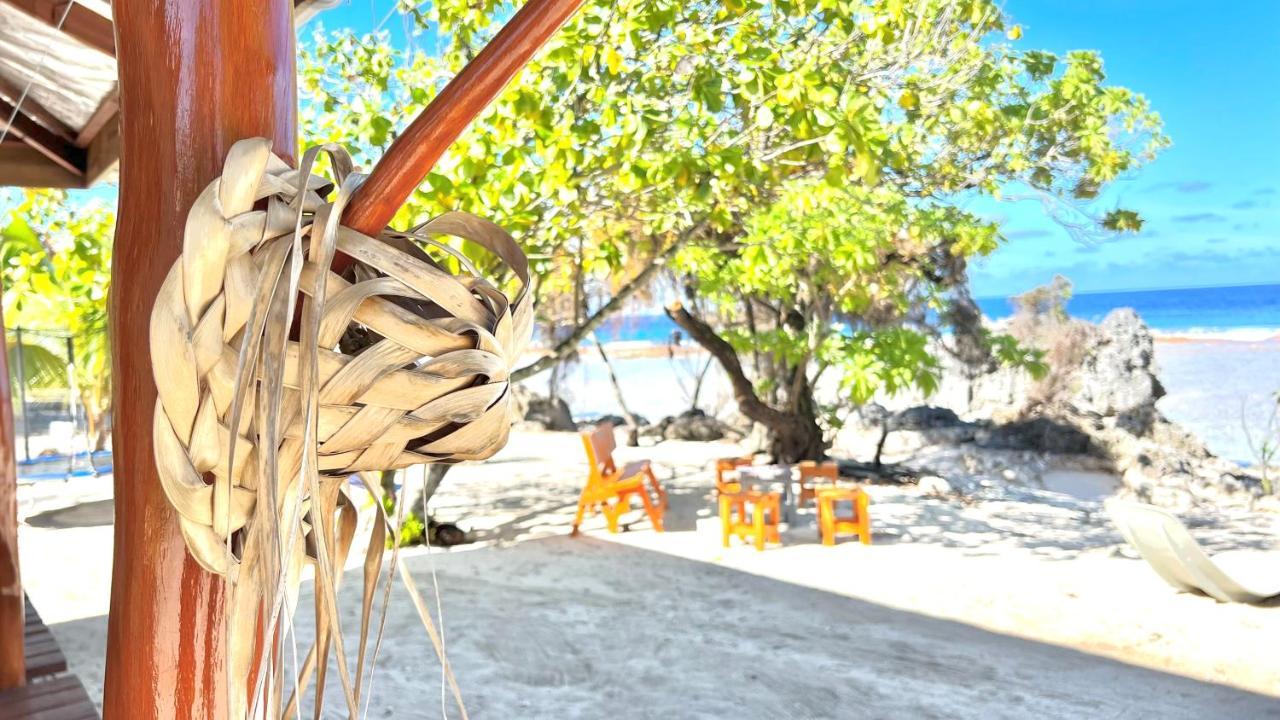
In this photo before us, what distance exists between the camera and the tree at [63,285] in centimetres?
605

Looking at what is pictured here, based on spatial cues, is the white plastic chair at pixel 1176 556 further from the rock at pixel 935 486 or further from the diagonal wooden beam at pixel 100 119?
the diagonal wooden beam at pixel 100 119

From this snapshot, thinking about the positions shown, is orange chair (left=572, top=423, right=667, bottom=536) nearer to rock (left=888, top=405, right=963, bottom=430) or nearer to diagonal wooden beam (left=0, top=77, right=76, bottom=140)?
diagonal wooden beam (left=0, top=77, right=76, bottom=140)

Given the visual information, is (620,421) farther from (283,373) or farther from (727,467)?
(283,373)

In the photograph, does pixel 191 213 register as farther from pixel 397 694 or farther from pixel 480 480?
pixel 480 480

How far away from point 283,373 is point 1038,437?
12.8 m

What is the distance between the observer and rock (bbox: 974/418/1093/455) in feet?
38.7

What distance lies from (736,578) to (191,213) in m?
5.52

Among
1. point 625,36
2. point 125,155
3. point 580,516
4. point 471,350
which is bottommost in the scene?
point 580,516

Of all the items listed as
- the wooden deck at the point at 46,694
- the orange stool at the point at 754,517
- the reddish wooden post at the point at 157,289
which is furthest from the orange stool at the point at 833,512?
the reddish wooden post at the point at 157,289

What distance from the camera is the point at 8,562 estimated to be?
63.7 inches

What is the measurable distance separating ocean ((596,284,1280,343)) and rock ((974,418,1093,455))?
24.2m

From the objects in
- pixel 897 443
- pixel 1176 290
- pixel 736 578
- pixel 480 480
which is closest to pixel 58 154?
pixel 736 578

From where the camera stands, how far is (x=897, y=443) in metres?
12.3

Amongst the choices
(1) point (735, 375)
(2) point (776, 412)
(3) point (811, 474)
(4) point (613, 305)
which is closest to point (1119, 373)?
(2) point (776, 412)
